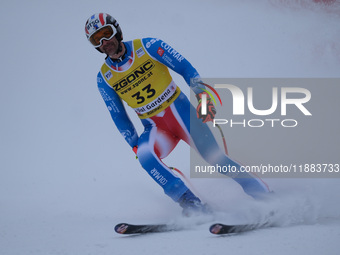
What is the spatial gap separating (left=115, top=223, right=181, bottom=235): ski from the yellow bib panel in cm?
103

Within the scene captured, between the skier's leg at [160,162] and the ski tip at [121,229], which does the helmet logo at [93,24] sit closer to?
the skier's leg at [160,162]

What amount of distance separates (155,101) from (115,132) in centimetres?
356

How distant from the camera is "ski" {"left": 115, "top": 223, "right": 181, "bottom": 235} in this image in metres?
3.57

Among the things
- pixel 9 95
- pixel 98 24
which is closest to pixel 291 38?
pixel 9 95

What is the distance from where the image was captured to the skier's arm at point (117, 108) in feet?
14.0

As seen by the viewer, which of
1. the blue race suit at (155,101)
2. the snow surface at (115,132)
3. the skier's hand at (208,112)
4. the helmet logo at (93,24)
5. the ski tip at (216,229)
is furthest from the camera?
the blue race suit at (155,101)

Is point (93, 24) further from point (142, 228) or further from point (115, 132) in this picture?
point (115, 132)

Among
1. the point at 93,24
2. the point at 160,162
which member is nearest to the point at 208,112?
the point at 160,162

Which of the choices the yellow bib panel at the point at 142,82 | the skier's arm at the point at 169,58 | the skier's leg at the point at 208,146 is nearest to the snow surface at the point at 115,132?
the skier's leg at the point at 208,146

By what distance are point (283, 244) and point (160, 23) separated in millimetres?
7078

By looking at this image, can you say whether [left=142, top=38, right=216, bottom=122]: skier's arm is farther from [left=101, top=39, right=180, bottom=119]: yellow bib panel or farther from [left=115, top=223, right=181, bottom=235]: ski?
[left=115, top=223, right=181, bottom=235]: ski

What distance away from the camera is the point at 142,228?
12.0ft

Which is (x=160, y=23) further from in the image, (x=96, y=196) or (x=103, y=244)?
(x=103, y=244)

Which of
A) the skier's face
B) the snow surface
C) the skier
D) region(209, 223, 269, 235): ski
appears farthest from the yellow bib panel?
region(209, 223, 269, 235): ski
